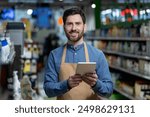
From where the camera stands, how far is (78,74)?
1476mm

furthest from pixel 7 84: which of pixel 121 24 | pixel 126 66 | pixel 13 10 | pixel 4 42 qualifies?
pixel 13 10

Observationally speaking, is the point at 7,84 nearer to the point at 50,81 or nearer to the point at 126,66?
the point at 50,81

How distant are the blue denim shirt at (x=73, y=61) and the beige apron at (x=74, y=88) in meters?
0.02

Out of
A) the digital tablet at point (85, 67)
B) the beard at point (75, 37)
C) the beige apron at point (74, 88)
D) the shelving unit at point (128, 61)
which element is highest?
the beard at point (75, 37)

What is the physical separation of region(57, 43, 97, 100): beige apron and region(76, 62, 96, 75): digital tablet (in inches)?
5.6

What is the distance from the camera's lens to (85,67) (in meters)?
1.40

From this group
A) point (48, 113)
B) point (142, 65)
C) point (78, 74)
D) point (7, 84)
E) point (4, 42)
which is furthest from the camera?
point (142, 65)

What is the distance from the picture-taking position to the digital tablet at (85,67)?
1.38 metres

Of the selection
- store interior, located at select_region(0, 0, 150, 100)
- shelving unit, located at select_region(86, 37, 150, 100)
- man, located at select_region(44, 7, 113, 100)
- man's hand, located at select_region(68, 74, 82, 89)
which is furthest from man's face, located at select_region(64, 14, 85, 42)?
shelving unit, located at select_region(86, 37, 150, 100)

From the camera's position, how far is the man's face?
157cm

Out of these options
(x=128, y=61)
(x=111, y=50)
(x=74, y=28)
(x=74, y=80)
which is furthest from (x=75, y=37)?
(x=111, y=50)

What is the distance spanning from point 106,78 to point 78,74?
0.18 meters

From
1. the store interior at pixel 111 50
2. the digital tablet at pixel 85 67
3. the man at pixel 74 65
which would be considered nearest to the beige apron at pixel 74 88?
the man at pixel 74 65

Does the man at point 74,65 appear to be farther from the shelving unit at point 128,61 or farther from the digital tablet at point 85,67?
the shelving unit at point 128,61
